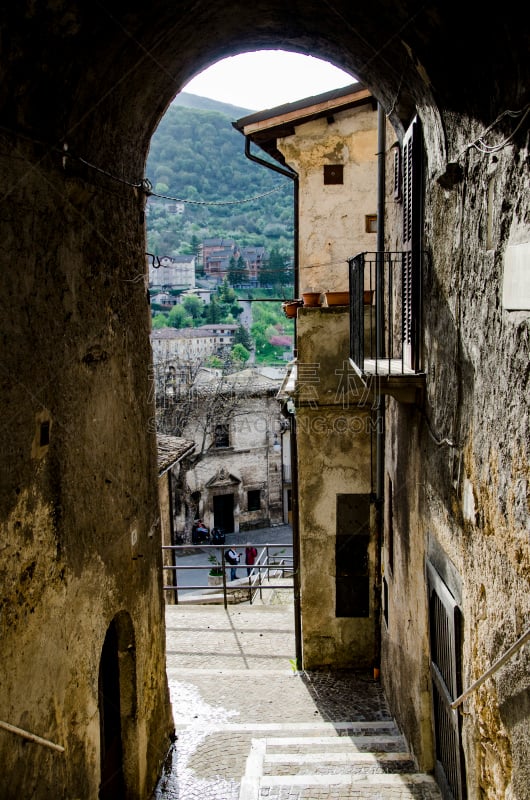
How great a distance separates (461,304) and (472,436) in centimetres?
91

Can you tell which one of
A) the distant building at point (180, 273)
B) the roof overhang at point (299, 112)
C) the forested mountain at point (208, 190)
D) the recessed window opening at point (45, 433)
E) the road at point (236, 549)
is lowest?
the road at point (236, 549)

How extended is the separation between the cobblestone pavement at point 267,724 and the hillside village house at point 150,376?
0.43 meters

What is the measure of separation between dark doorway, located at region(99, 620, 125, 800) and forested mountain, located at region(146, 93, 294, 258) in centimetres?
7984

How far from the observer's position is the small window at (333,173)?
475 inches

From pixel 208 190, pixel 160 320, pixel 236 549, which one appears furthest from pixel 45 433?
pixel 208 190

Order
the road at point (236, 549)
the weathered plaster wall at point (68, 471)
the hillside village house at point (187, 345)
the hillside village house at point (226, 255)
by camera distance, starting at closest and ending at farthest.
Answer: the weathered plaster wall at point (68, 471)
the road at point (236, 549)
the hillside village house at point (187, 345)
the hillside village house at point (226, 255)

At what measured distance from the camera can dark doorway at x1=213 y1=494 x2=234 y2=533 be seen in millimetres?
31094

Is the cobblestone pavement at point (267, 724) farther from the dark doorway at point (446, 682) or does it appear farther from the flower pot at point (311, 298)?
the flower pot at point (311, 298)

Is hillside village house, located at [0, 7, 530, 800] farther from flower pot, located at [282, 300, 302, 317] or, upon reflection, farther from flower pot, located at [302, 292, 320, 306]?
flower pot, located at [282, 300, 302, 317]

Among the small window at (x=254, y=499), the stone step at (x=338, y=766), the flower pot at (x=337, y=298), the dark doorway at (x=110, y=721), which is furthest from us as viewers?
the small window at (x=254, y=499)

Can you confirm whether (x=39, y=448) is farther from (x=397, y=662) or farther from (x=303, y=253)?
(x=303, y=253)

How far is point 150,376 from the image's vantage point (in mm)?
7918

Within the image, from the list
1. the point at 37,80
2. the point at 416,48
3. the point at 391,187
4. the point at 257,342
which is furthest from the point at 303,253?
the point at 257,342

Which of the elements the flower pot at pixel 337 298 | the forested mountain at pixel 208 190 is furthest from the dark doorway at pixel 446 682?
the forested mountain at pixel 208 190
